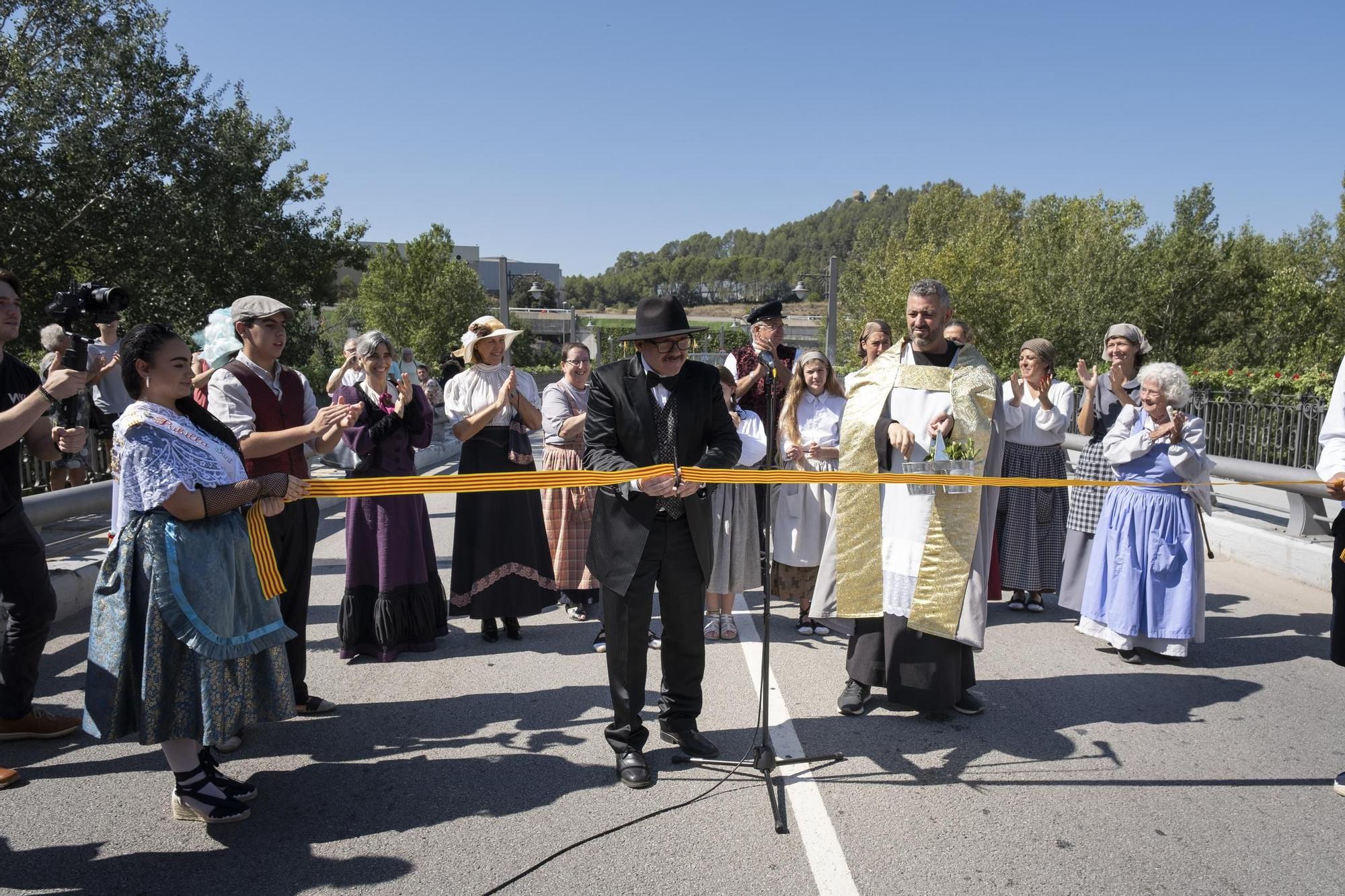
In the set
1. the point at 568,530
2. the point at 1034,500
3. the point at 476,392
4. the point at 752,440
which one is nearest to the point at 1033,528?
the point at 1034,500

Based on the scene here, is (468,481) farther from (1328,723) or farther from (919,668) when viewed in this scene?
(1328,723)

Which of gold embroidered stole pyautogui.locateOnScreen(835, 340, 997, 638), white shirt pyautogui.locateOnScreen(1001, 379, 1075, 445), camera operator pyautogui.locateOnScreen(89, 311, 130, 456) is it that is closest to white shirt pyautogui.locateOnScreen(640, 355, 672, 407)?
gold embroidered stole pyautogui.locateOnScreen(835, 340, 997, 638)

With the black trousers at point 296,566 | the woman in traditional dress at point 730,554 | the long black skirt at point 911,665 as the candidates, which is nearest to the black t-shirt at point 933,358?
the long black skirt at point 911,665

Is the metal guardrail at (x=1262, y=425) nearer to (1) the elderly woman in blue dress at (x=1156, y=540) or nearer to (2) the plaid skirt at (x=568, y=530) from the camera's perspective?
(1) the elderly woman in blue dress at (x=1156, y=540)

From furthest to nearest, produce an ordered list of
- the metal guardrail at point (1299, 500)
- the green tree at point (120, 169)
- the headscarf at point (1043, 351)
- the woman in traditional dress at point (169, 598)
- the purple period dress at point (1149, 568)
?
the green tree at point (120, 169) < the metal guardrail at point (1299, 500) < the headscarf at point (1043, 351) < the purple period dress at point (1149, 568) < the woman in traditional dress at point (169, 598)

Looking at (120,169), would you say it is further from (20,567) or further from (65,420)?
(20,567)

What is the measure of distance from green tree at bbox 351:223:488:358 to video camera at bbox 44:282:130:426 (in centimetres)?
3529

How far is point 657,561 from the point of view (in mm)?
4219

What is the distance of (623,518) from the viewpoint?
418 cm

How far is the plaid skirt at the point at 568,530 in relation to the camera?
21.8 feet

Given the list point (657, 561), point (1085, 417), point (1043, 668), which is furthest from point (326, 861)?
point (1085, 417)

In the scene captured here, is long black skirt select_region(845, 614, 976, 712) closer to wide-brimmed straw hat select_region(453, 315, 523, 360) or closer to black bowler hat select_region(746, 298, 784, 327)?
black bowler hat select_region(746, 298, 784, 327)

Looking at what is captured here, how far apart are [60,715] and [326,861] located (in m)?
2.28

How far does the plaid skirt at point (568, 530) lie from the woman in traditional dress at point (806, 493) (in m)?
1.41
